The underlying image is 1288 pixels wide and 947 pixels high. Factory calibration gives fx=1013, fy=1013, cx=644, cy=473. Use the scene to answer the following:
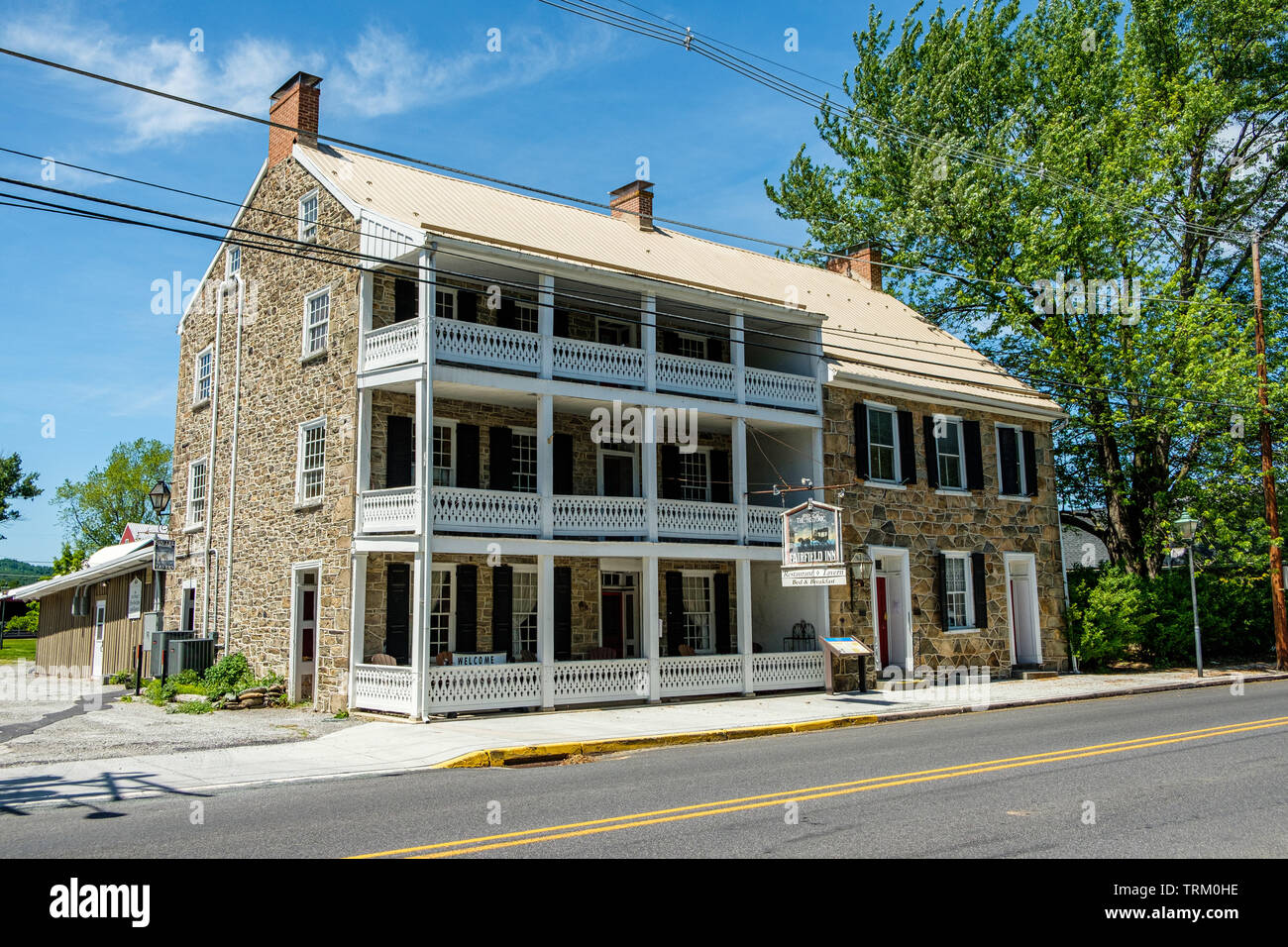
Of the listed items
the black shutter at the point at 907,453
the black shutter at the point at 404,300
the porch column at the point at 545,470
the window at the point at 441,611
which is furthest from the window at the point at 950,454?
the black shutter at the point at 404,300

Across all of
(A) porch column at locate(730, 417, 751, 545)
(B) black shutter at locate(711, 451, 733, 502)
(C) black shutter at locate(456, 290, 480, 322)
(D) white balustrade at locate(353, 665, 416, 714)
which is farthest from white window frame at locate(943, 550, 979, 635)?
(D) white balustrade at locate(353, 665, 416, 714)

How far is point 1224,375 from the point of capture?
25766mm

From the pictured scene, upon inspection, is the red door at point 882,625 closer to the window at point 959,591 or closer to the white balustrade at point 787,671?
the window at point 959,591

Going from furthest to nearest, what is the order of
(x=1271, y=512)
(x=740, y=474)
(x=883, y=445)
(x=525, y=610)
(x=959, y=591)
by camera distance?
(x=1271, y=512), (x=959, y=591), (x=883, y=445), (x=740, y=474), (x=525, y=610)

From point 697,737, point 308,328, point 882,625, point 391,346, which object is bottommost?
point 697,737

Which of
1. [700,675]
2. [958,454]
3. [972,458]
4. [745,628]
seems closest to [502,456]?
[700,675]

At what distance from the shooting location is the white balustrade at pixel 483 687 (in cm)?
1645

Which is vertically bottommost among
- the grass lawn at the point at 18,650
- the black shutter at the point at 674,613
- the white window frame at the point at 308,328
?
the grass lawn at the point at 18,650

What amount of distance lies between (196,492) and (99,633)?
269 inches

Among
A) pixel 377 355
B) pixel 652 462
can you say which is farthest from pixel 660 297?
pixel 377 355

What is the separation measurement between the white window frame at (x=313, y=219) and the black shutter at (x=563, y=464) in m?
6.47

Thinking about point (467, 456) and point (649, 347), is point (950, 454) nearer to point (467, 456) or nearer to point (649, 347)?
point (649, 347)

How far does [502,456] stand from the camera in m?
19.8
